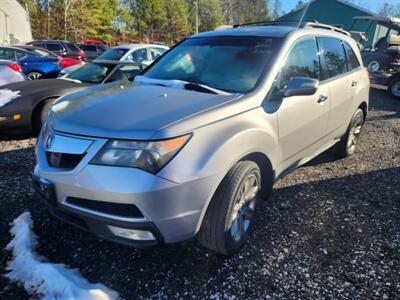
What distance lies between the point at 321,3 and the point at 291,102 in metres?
29.1

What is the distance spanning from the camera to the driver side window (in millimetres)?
3092

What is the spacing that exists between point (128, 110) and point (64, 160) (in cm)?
55

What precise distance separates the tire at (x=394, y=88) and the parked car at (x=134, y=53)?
293 inches

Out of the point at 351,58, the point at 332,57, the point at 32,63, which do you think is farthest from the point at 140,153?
the point at 32,63

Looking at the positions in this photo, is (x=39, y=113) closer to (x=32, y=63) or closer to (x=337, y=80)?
(x=337, y=80)

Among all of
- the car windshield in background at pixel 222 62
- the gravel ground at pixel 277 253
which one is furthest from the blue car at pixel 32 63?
the car windshield in background at pixel 222 62

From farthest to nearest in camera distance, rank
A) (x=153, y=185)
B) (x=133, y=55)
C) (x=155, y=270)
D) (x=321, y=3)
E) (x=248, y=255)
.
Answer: (x=321, y=3) → (x=133, y=55) → (x=248, y=255) → (x=155, y=270) → (x=153, y=185)

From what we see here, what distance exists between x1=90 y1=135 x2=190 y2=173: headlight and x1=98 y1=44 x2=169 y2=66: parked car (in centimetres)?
741

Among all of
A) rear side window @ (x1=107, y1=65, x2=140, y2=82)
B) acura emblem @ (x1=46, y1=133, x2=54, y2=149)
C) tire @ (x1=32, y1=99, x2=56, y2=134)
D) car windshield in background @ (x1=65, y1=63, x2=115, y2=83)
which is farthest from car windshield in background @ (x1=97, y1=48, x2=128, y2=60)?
acura emblem @ (x1=46, y1=133, x2=54, y2=149)

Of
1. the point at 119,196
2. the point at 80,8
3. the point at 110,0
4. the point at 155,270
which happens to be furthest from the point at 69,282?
the point at 110,0

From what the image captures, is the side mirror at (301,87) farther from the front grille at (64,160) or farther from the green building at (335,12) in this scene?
the green building at (335,12)

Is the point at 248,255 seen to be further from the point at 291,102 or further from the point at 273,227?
the point at 291,102

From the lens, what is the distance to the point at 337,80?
13.1ft

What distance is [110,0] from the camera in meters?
48.0
